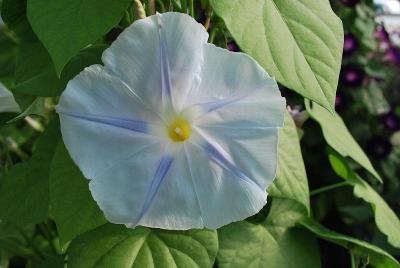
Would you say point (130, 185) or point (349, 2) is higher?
point (130, 185)

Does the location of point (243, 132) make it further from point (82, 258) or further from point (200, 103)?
point (82, 258)

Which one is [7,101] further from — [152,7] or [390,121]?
[390,121]

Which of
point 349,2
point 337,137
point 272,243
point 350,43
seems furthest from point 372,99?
point 272,243

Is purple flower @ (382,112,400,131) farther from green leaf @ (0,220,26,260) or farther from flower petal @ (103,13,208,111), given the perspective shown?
flower petal @ (103,13,208,111)

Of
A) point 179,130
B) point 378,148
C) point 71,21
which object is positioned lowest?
point 378,148

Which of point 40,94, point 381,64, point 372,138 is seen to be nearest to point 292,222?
point 40,94

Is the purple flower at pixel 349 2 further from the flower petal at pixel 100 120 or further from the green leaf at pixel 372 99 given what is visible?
the flower petal at pixel 100 120

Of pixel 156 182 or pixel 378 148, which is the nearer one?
pixel 156 182

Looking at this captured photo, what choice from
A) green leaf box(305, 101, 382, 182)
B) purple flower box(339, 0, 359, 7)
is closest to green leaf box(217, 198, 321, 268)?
green leaf box(305, 101, 382, 182)

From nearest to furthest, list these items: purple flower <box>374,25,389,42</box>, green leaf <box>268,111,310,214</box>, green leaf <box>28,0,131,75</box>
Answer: green leaf <box>28,0,131,75</box> → green leaf <box>268,111,310,214</box> → purple flower <box>374,25,389,42</box>
